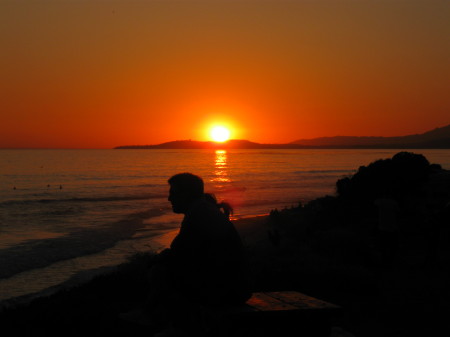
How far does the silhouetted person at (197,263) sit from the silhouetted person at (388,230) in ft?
25.6

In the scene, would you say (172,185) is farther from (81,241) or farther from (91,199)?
(91,199)

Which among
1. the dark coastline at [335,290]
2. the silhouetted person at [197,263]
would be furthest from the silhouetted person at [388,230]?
the silhouetted person at [197,263]

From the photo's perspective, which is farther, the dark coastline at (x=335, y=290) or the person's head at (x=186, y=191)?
the dark coastline at (x=335, y=290)

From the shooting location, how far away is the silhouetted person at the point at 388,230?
37.9 feet

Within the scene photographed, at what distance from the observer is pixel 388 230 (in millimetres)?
11789

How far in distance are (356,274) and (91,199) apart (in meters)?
36.8

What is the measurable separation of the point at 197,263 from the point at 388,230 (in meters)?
8.38

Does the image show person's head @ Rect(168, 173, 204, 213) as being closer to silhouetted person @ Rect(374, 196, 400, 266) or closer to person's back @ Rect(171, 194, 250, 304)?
person's back @ Rect(171, 194, 250, 304)

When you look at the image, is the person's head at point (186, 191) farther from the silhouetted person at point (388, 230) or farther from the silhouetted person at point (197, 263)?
the silhouetted person at point (388, 230)

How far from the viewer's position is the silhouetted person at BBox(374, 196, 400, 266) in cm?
1154

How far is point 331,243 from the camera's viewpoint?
13422mm

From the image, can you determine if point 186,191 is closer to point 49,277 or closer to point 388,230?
point 388,230

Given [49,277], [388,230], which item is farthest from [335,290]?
[49,277]

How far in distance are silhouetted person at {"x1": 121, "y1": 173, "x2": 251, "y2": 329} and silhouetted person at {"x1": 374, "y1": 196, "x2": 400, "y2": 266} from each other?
7.81 metres
